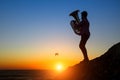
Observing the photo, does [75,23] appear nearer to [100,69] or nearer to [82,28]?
[82,28]

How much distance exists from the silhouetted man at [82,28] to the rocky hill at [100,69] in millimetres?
728

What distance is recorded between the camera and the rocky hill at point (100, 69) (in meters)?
14.1

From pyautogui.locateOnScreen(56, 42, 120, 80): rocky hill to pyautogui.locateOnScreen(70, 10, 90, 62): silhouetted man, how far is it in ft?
2.39

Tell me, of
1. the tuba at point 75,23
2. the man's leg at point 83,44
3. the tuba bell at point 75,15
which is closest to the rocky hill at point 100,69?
the man's leg at point 83,44

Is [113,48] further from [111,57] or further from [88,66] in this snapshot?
[88,66]

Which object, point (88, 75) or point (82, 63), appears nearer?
point (88, 75)

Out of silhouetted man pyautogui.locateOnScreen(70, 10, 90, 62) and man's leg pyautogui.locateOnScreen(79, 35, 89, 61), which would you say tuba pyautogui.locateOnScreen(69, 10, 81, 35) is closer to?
silhouetted man pyautogui.locateOnScreen(70, 10, 90, 62)

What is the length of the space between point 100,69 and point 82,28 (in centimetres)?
264

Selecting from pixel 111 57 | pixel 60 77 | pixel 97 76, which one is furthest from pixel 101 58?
pixel 60 77

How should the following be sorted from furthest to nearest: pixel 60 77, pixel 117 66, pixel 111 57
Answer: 1. pixel 60 77
2. pixel 111 57
3. pixel 117 66

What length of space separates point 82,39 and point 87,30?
603mm

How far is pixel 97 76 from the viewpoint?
47.2 feet

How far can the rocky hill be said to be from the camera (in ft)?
46.2

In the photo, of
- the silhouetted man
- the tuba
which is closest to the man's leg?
the silhouetted man
